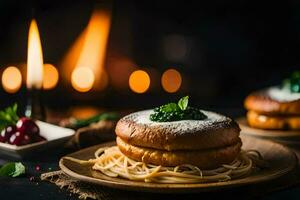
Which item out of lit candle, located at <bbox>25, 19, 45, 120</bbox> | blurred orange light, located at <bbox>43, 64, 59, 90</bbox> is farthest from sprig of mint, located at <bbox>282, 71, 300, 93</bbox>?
blurred orange light, located at <bbox>43, 64, 59, 90</bbox>

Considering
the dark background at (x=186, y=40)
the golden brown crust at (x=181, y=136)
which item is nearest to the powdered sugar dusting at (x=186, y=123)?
the golden brown crust at (x=181, y=136)

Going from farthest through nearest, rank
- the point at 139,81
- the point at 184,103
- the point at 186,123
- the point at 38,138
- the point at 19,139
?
the point at 139,81
the point at 38,138
the point at 19,139
the point at 184,103
the point at 186,123

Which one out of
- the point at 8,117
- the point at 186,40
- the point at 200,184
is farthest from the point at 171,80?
the point at 200,184

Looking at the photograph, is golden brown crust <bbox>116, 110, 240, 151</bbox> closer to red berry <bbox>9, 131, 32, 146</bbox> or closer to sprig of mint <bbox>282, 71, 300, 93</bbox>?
red berry <bbox>9, 131, 32, 146</bbox>

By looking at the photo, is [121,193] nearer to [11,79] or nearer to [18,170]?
[18,170]

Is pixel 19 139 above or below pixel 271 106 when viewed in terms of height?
below
